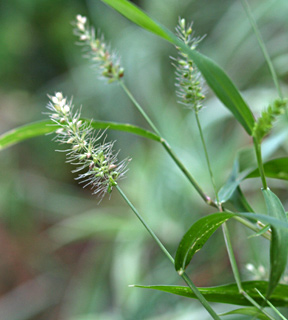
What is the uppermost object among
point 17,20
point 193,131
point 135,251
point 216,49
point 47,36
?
point 17,20

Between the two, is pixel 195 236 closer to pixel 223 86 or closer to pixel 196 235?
pixel 196 235

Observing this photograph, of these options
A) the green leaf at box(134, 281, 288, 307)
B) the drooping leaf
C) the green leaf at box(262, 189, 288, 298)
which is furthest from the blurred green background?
the green leaf at box(262, 189, 288, 298)

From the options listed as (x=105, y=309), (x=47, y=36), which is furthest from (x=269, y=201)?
(x=47, y=36)

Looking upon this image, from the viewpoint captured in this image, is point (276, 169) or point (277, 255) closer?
point (277, 255)

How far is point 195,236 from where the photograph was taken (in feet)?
0.97

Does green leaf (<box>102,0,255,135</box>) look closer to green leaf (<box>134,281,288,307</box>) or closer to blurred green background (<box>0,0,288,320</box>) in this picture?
green leaf (<box>134,281,288,307</box>)

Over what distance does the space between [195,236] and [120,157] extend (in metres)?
1.08

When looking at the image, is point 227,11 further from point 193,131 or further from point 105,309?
point 105,309

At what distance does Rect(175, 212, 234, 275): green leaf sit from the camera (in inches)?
11.2

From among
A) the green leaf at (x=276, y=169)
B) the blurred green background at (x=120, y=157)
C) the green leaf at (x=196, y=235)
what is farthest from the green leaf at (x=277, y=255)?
the blurred green background at (x=120, y=157)

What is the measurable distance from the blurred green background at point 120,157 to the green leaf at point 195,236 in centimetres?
43

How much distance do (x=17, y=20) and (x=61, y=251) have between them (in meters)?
0.85

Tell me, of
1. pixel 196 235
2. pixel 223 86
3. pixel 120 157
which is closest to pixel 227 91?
pixel 223 86

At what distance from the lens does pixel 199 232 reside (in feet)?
0.96
